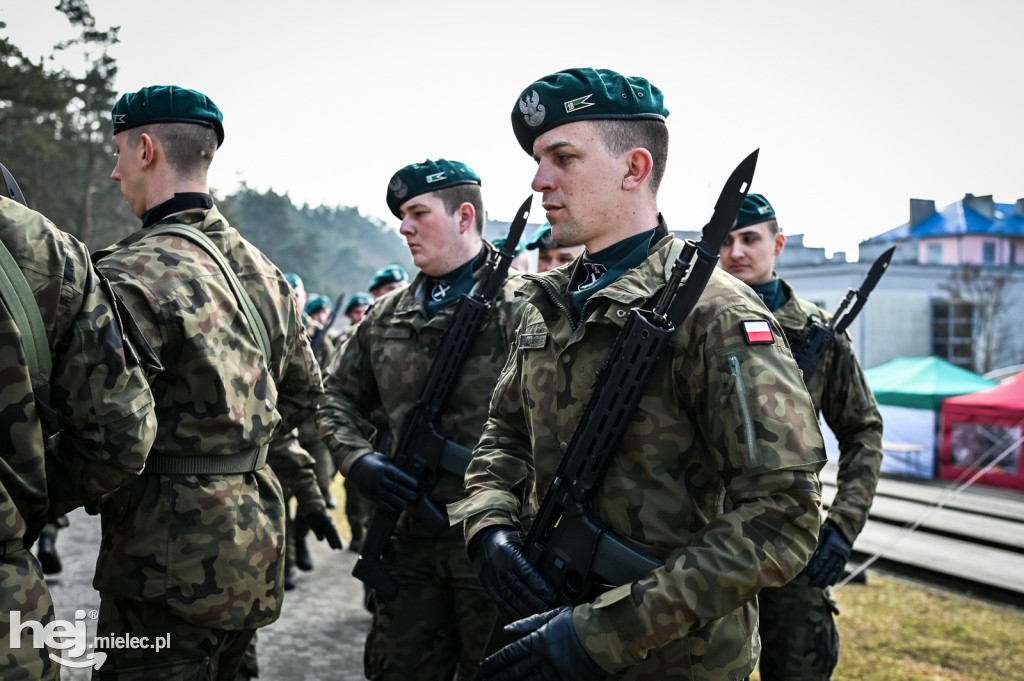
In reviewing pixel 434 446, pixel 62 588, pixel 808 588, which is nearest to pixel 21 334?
pixel 434 446

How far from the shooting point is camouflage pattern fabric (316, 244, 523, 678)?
3408 millimetres

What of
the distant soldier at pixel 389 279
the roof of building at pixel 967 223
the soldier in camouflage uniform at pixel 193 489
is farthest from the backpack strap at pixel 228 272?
the roof of building at pixel 967 223

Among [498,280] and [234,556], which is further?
[498,280]

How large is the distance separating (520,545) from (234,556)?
3.40 feet

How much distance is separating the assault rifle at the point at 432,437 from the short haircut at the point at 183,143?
1.15 meters

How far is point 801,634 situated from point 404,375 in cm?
201

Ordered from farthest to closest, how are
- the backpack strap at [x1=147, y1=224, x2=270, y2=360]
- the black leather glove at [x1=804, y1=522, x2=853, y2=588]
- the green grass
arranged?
the green grass → the black leather glove at [x1=804, y1=522, x2=853, y2=588] → the backpack strap at [x1=147, y1=224, x2=270, y2=360]

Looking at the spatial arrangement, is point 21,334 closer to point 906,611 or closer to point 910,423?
point 906,611

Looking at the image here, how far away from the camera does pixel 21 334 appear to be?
1.73 metres

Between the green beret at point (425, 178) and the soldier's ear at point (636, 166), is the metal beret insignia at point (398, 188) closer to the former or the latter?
the green beret at point (425, 178)

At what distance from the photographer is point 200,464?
2.64m

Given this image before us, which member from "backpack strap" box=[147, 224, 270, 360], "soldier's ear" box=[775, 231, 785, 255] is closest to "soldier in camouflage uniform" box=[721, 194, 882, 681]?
"soldier's ear" box=[775, 231, 785, 255]

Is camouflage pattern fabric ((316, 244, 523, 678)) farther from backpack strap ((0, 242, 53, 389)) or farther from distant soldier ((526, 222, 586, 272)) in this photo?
backpack strap ((0, 242, 53, 389))

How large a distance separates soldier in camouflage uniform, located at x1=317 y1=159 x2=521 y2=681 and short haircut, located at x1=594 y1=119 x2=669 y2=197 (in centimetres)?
144
